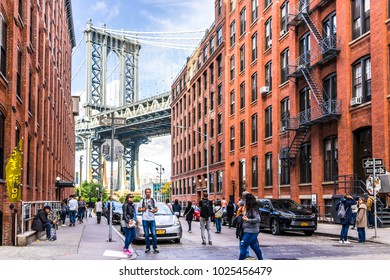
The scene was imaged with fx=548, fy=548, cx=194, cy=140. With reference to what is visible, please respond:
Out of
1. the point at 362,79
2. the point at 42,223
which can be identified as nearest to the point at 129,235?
the point at 42,223

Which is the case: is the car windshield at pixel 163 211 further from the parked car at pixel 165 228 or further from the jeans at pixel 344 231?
the jeans at pixel 344 231

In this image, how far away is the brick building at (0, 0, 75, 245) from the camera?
A: 556 inches

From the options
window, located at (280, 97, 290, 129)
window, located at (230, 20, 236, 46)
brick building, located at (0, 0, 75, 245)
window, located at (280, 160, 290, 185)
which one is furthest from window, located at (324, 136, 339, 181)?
brick building, located at (0, 0, 75, 245)

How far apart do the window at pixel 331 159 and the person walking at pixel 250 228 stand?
49.1 ft

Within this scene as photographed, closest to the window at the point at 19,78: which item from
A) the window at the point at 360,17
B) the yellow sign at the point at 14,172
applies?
the yellow sign at the point at 14,172

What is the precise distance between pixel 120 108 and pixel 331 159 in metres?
18.0

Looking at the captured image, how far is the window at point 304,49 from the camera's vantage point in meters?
24.8

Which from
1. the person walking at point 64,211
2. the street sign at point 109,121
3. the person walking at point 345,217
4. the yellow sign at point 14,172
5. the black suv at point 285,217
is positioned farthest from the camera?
the person walking at point 64,211

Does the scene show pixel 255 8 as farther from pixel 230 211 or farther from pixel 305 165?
pixel 305 165

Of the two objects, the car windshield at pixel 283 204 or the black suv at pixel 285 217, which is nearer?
the black suv at pixel 285 217

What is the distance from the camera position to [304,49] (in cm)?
2753
